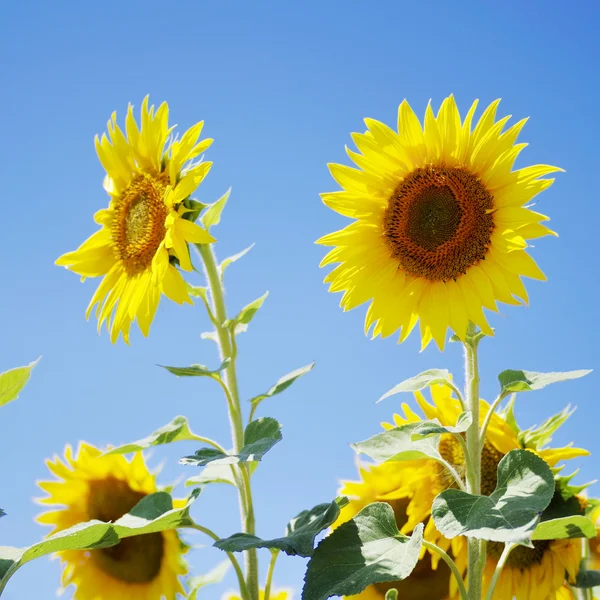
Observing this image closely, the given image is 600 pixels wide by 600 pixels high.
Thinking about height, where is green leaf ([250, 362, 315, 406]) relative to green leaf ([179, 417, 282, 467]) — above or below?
above

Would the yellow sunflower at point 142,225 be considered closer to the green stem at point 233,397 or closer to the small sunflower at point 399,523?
the green stem at point 233,397

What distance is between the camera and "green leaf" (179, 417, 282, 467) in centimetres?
286

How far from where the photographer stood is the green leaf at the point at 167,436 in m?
3.32

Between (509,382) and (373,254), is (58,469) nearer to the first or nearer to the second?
(373,254)

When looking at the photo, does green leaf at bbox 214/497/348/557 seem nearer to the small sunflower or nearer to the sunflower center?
the small sunflower

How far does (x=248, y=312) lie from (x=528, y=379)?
41.7 inches

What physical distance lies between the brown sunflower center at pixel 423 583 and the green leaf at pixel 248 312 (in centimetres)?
100

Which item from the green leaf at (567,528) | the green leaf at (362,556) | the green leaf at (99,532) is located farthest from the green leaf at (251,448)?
the green leaf at (567,528)

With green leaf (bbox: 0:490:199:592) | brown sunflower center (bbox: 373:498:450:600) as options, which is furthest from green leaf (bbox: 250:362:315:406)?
brown sunflower center (bbox: 373:498:450:600)

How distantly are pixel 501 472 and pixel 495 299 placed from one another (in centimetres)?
64

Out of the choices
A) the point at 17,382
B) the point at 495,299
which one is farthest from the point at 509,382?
the point at 17,382

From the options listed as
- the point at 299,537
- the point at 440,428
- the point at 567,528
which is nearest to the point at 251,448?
the point at 299,537

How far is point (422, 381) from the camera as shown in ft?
10.6

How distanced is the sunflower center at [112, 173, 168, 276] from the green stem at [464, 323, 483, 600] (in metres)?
1.26
